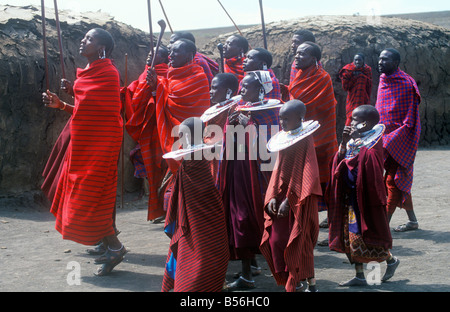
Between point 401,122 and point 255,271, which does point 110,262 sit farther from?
point 401,122

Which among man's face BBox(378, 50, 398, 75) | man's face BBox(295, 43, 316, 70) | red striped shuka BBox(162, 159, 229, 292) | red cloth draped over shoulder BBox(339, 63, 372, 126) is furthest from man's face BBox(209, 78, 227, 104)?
red cloth draped over shoulder BBox(339, 63, 372, 126)

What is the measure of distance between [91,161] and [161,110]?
0.98 metres

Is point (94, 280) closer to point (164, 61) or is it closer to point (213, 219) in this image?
point (213, 219)

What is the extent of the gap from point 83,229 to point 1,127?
154 inches

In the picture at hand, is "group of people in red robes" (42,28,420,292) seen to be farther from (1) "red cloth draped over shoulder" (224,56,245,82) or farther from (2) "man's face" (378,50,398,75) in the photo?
(1) "red cloth draped over shoulder" (224,56,245,82)

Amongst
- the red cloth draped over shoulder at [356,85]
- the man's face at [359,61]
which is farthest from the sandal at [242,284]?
the man's face at [359,61]

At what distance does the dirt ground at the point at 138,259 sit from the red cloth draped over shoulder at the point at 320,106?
3.33 ft

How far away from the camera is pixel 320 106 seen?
21.9 ft

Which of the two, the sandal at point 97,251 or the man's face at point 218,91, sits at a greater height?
the man's face at point 218,91

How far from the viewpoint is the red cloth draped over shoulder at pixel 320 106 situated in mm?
6630

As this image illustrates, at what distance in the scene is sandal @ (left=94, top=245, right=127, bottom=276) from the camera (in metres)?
5.54

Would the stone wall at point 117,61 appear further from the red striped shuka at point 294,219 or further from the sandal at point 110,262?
the red striped shuka at point 294,219

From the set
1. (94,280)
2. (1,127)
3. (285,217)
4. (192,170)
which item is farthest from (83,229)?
(1,127)

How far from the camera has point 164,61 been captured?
757 centimetres
